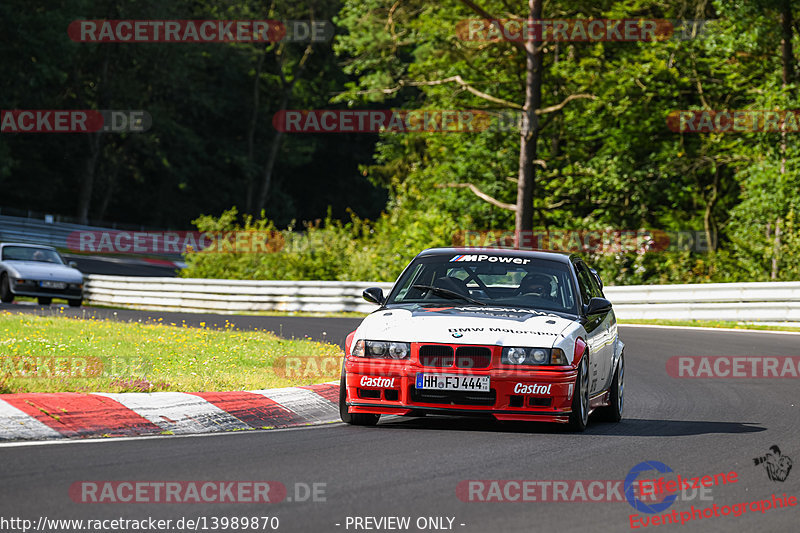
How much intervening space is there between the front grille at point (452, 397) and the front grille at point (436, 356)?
204mm

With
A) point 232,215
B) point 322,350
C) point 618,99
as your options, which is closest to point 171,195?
point 232,215

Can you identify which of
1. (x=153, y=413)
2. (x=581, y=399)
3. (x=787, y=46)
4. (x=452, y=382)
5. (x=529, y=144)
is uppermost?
(x=787, y=46)

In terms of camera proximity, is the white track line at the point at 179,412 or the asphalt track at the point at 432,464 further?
the white track line at the point at 179,412

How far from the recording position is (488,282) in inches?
398

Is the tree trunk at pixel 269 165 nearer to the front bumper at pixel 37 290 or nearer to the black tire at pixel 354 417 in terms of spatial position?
the front bumper at pixel 37 290

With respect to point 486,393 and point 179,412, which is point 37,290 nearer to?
point 179,412

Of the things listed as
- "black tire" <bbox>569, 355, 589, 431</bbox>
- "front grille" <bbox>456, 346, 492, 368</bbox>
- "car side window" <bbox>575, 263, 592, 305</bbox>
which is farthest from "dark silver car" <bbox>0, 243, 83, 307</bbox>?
"black tire" <bbox>569, 355, 589, 431</bbox>

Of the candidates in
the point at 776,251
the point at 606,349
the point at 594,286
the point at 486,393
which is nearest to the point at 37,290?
the point at 776,251

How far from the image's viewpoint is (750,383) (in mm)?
13484

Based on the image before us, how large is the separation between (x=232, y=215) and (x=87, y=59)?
37120mm

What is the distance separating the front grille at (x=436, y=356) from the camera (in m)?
8.62

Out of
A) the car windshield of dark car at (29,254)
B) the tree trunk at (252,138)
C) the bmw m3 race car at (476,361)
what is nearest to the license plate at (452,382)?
the bmw m3 race car at (476,361)

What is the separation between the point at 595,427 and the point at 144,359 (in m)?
5.25

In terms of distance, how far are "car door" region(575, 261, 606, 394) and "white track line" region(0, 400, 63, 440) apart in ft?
13.5
